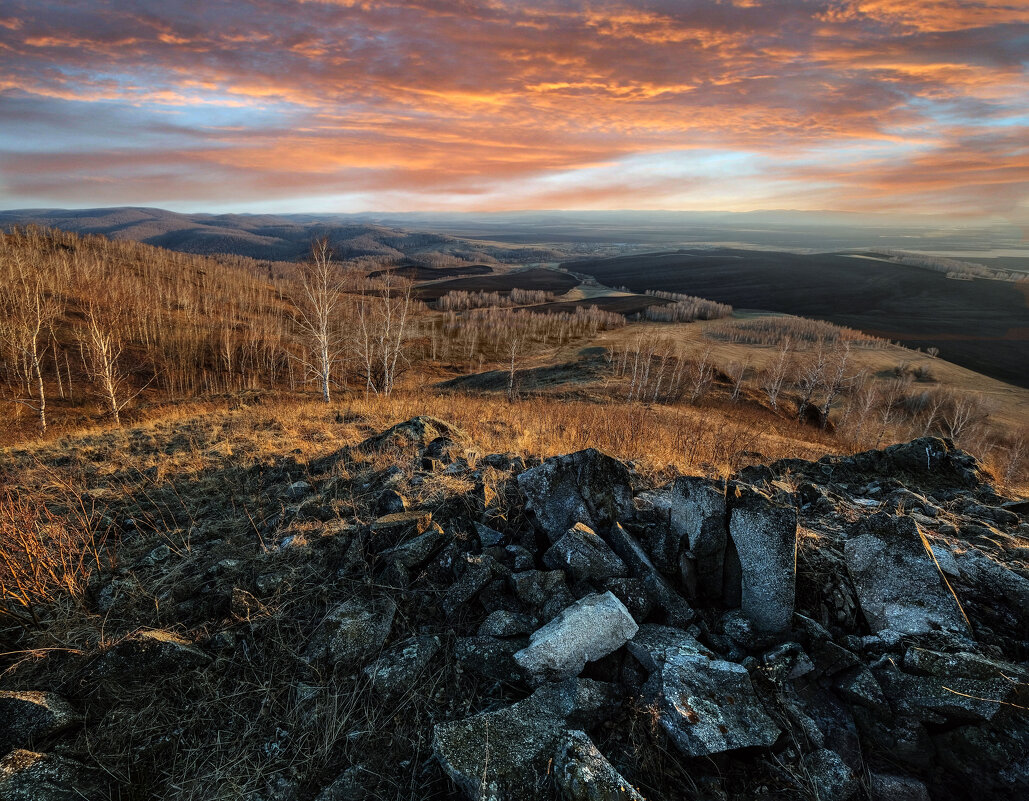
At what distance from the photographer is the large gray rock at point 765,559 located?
371 cm

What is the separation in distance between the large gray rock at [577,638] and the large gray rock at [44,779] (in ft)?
8.59

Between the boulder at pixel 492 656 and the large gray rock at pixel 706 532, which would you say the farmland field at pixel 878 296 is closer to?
the large gray rock at pixel 706 532

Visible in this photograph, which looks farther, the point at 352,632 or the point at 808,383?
the point at 808,383

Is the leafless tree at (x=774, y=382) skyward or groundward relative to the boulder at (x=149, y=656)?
groundward

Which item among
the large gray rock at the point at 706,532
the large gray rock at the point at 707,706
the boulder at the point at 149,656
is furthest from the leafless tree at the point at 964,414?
the boulder at the point at 149,656

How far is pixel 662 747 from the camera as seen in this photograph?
9.25ft

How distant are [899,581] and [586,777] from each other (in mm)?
3187

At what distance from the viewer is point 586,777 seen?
2.38 m

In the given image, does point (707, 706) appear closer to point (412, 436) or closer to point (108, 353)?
point (412, 436)

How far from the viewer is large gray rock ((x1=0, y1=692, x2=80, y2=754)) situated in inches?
104

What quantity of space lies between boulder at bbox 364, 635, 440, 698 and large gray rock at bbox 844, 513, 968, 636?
12.1 feet

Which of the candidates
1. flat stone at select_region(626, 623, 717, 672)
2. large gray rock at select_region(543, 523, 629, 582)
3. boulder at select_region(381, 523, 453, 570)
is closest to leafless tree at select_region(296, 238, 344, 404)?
boulder at select_region(381, 523, 453, 570)

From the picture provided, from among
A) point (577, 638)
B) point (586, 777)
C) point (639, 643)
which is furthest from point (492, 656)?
point (586, 777)

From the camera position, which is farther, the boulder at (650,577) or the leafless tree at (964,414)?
the leafless tree at (964,414)
